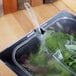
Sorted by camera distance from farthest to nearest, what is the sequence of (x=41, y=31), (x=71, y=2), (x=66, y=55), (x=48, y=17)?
(x=71, y=2), (x=48, y=17), (x=41, y=31), (x=66, y=55)

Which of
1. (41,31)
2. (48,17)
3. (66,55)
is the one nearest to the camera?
(66,55)

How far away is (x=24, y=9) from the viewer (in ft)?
3.46

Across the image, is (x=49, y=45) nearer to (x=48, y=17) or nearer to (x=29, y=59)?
(x=29, y=59)

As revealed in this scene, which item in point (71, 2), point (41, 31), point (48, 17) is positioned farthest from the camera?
point (71, 2)

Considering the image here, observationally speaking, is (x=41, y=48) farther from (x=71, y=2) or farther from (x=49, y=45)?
(x=71, y=2)

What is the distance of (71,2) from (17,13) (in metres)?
0.27

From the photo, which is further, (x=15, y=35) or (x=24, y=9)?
(x=24, y=9)

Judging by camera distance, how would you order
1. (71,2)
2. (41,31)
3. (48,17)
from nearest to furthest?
(41,31)
(48,17)
(71,2)

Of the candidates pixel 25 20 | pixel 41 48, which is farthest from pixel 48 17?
pixel 41 48

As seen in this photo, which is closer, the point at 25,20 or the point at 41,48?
the point at 41,48

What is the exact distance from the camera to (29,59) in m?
0.83

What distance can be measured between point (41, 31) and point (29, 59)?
0.14 metres

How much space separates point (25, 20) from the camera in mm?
993

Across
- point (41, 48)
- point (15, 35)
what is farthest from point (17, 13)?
point (41, 48)
